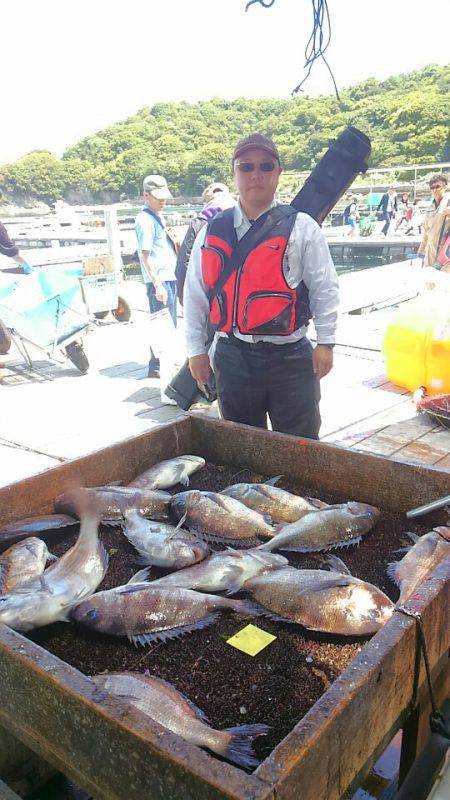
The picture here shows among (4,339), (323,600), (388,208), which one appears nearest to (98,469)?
(323,600)

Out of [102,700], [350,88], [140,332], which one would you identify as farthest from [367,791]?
[350,88]

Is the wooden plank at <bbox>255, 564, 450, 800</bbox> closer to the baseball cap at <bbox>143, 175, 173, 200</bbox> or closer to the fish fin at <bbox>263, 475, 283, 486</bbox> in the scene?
the fish fin at <bbox>263, 475, 283, 486</bbox>

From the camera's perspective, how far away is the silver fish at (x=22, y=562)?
84.7 inches

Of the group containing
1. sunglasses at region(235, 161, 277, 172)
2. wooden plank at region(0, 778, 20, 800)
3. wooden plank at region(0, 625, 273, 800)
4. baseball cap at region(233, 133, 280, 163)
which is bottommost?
wooden plank at region(0, 778, 20, 800)

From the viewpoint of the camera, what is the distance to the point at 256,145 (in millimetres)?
3230

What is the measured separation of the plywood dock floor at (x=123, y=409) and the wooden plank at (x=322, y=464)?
3.97ft

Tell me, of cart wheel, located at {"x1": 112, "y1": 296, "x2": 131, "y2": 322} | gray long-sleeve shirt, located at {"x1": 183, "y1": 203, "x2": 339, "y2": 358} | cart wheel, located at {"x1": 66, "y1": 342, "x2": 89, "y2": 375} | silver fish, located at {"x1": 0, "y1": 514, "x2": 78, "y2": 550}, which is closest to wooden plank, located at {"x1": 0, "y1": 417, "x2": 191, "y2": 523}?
silver fish, located at {"x1": 0, "y1": 514, "x2": 78, "y2": 550}

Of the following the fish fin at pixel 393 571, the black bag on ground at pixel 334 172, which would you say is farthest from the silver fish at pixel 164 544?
the black bag on ground at pixel 334 172

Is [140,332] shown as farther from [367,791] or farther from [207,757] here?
[207,757]

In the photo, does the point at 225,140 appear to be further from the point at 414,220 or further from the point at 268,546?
the point at 268,546

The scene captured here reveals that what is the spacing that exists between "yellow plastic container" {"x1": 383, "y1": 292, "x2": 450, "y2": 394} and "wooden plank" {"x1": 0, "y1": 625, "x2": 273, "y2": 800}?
5.34 m

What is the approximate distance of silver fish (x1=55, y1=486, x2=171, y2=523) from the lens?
260 centimetres

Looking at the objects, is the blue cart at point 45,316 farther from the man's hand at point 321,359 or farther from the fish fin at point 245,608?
the fish fin at point 245,608

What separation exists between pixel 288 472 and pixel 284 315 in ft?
3.00
